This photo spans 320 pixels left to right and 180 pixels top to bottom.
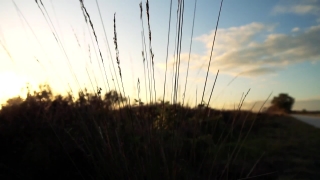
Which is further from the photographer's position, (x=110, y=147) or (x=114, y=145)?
(x=114, y=145)

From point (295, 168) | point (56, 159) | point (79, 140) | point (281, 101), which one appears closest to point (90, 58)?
point (79, 140)

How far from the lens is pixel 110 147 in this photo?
6.40 ft

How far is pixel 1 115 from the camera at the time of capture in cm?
297

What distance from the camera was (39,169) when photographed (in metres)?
2.46

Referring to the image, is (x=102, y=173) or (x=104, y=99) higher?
(x=104, y=99)

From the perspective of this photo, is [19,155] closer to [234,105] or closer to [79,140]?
[79,140]

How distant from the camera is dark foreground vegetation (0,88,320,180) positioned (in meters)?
1.95

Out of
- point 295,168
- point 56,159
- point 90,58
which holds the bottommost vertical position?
point 295,168

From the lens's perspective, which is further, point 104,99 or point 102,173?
point 104,99

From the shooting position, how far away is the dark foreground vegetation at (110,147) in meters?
1.95

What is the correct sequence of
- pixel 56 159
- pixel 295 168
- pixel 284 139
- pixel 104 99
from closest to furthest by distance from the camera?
pixel 56 159 < pixel 104 99 < pixel 295 168 < pixel 284 139

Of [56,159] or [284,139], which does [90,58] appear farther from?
[284,139]

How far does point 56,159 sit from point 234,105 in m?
1.52

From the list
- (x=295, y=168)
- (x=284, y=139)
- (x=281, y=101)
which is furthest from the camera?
(x=281, y=101)
